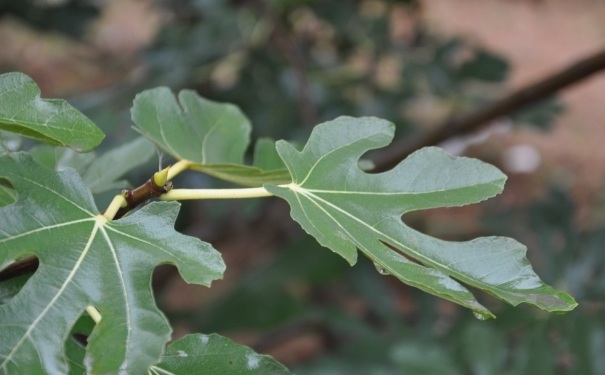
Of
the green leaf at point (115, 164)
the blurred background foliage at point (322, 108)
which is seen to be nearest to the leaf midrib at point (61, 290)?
the green leaf at point (115, 164)

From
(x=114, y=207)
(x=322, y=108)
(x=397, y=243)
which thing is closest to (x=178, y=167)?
(x=114, y=207)

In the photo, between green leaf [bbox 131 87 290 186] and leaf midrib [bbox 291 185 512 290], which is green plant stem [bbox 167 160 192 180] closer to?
green leaf [bbox 131 87 290 186]

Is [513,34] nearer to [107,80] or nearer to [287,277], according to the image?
[107,80]

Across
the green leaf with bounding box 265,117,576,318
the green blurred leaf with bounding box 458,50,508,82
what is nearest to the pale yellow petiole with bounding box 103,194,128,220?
the green leaf with bounding box 265,117,576,318

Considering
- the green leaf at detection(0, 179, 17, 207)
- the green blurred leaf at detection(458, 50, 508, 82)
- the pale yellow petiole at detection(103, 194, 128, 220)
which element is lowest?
the green blurred leaf at detection(458, 50, 508, 82)

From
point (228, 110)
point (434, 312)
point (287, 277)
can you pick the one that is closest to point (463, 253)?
point (228, 110)

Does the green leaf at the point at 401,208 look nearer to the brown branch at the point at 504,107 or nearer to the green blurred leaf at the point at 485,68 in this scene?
the brown branch at the point at 504,107
